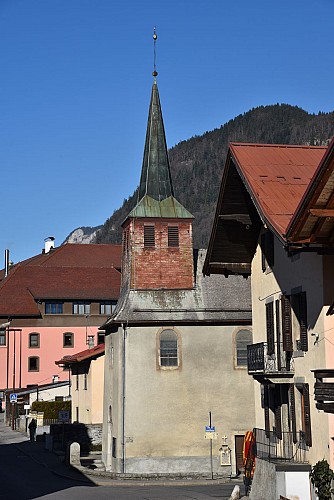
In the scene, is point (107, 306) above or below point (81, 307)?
above

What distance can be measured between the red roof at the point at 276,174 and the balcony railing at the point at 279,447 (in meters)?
6.59

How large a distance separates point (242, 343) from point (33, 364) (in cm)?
3907

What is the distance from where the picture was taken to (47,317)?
79.0 meters

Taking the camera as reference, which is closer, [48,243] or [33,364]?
[33,364]

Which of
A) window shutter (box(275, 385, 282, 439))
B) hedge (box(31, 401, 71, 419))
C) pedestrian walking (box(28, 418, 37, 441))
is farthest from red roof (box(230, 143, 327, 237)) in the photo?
hedge (box(31, 401, 71, 419))

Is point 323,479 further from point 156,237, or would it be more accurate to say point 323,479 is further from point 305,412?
point 156,237

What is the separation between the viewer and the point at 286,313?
82.9ft

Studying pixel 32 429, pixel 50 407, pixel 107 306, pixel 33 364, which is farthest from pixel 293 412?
pixel 107 306

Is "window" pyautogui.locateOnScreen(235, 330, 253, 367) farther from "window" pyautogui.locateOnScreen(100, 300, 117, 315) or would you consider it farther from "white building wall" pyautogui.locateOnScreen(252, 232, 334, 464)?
"window" pyautogui.locateOnScreen(100, 300, 117, 315)

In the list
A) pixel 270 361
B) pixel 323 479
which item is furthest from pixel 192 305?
pixel 323 479

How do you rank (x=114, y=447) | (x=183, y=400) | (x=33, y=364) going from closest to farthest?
(x=183, y=400)
(x=114, y=447)
(x=33, y=364)

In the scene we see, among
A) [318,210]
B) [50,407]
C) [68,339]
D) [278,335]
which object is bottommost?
[50,407]

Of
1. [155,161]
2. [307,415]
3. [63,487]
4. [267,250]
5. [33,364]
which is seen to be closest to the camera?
[307,415]

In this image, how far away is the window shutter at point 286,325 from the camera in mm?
24969
